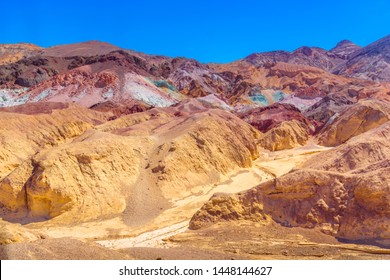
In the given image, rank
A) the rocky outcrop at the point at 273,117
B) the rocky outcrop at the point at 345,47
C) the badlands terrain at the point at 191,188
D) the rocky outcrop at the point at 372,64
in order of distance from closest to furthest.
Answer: the badlands terrain at the point at 191,188, the rocky outcrop at the point at 273,117, the rocky outcrop at the point at 372,64, the rocky outcrop at the point at 345,47

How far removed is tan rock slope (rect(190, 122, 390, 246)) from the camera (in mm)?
12672

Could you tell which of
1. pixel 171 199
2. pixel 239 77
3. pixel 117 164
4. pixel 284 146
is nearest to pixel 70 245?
pixel 171 199

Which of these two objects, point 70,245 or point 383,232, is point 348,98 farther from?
point 70,245

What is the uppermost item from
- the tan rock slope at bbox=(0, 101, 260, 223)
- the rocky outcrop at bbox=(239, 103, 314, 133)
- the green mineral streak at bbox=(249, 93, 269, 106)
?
the green mineral streak at bbox=(249, 93, 269, 106)

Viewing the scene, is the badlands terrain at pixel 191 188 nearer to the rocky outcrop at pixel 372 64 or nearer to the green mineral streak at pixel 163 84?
the green mineral streak at pixel 163 84

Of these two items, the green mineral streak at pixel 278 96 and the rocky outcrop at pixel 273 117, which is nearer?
the rocky outcrop at pixel 273 117

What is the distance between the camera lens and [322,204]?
1388cm

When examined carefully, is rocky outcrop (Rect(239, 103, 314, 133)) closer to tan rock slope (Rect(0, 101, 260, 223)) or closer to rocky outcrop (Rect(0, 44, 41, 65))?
tan rock slope (Rect(0, 101, 260, 223))

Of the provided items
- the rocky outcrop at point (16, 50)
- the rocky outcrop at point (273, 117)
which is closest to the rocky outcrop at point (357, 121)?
the rocky outcrop at point (273, 117)

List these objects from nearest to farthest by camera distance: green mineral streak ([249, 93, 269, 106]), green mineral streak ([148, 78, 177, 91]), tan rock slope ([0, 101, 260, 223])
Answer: tan rock slope ([0, 101, 260, 223]), green mineral streak ([148, 78, 177, 91]), green mineral streak ([249, 93, 269, 106])

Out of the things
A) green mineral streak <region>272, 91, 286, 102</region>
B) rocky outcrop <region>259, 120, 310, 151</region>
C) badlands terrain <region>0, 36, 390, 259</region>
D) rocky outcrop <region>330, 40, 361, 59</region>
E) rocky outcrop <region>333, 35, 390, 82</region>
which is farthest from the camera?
rocky outcrop <region>330, 40, 361, 59</region>

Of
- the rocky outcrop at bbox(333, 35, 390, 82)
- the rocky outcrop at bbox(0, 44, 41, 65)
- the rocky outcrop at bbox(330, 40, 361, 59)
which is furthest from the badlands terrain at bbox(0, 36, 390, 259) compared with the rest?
the rocky outcrop at bbox(330, 40, 361, 59)

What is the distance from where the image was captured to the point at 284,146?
43875mm

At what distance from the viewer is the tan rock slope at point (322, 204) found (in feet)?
41.6
